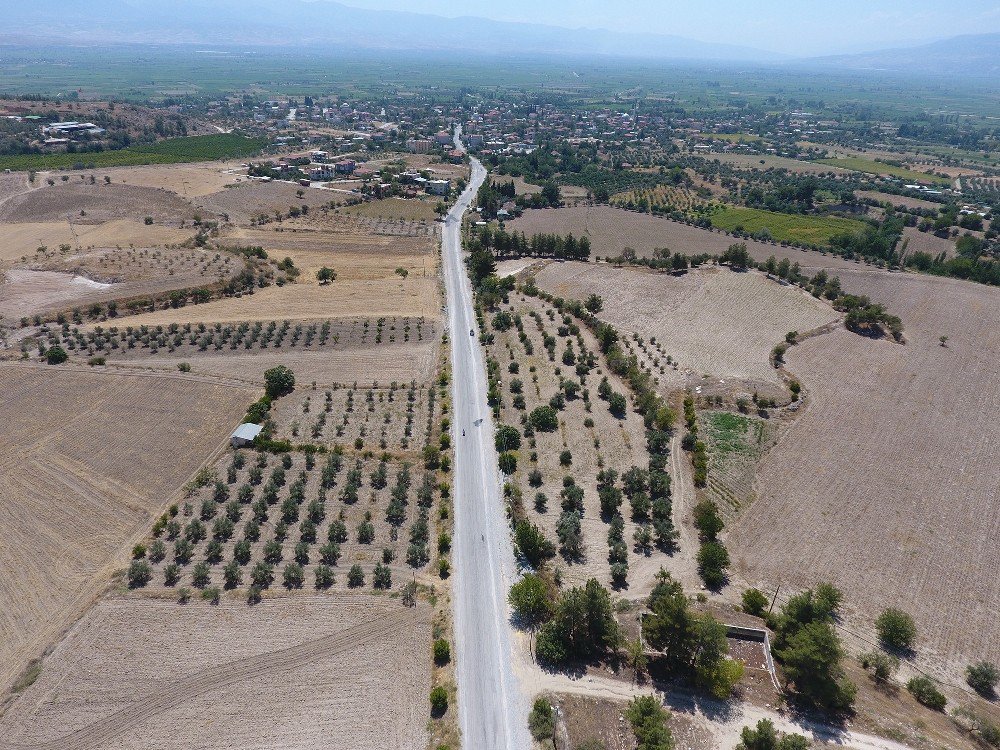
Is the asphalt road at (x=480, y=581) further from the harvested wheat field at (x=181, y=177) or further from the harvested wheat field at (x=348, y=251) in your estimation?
the harvested wheat field at (x=181, y=177)

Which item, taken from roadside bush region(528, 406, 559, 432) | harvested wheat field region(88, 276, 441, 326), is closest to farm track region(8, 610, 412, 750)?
roadside bush region(528, 406, 559, 432)

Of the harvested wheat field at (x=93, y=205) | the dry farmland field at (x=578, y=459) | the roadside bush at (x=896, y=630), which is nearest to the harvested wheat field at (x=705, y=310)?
the dry farmland field at (x=578, y=459)

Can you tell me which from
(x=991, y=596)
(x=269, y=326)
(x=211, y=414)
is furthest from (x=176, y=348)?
(x=991, y=596)

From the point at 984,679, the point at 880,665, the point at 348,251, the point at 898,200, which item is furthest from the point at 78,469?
the point at 898,200

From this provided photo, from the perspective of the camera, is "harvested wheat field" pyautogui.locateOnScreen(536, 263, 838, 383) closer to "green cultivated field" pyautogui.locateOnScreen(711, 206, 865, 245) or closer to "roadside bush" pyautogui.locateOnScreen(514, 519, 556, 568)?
"roadside bush" pyautogui.locateOnScreen(514, 519, 556, 568)

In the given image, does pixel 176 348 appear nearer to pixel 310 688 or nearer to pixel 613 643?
pixel 310 688

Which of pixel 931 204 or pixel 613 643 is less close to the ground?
pixel 931 204
